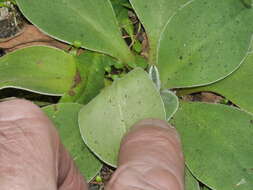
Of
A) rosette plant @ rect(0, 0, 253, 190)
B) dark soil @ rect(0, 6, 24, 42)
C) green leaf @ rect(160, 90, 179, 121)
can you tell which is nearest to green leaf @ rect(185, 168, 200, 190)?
rosette plant @ rect(0, 0, 253, 190)

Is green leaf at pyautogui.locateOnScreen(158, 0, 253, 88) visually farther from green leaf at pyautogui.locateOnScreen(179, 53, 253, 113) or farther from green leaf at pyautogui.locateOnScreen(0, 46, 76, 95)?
green leaf at pyautogui.locateOnScreen(0, 46, 76, 95)

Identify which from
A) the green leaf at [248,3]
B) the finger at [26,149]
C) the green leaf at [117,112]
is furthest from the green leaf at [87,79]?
the green leaf at [248,3]

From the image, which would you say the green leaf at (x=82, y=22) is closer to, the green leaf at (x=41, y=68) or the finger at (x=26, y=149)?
the green leaf at (x=41, y=68)

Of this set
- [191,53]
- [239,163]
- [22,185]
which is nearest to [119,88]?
[191,53]

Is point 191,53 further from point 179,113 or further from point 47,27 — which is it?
point 47,27

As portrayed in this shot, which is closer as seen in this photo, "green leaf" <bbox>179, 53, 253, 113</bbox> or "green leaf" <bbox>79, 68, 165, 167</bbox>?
"green leaf" <bbox>79, 68, 165, 167</bbox>

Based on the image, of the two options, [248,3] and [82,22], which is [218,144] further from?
[82,22]


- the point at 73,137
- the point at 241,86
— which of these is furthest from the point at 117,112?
the point at 241,86
